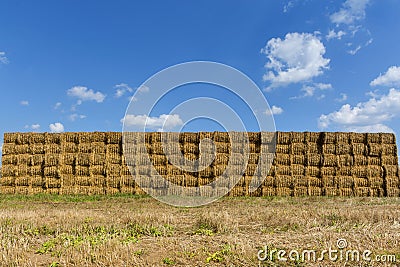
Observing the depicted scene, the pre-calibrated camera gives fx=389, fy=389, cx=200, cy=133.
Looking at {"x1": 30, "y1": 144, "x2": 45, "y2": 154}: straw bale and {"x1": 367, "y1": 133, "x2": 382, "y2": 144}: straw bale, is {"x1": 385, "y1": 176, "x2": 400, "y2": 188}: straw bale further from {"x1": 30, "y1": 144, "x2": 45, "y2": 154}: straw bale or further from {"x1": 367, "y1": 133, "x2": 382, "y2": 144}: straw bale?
{"x1": 30, "y1": 144, "x2": 45, "y2": 154}: straw bale

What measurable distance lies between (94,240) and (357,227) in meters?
5.49

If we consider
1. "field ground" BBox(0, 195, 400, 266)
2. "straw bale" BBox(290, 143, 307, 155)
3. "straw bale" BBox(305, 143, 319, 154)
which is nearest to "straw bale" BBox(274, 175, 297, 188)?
"straw bale" BBox(290, 143, 307, 155)

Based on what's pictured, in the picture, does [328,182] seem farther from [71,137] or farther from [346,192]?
[71,137]

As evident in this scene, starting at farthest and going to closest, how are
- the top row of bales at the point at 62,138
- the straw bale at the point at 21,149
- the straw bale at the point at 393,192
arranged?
the straw bale at the point at 21,149 < the top row of bales at the point at 62,138 < the straw bale at the point at 393,192

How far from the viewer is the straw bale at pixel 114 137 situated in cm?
1909

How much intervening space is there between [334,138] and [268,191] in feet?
13.4

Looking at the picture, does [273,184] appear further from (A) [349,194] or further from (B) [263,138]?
(A) [349,194]

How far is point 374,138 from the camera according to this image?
740 inches

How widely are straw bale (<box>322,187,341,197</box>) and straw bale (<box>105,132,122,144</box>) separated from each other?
33.3 ft

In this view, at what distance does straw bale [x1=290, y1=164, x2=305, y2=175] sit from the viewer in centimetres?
1881

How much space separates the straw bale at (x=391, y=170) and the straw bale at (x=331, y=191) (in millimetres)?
2531

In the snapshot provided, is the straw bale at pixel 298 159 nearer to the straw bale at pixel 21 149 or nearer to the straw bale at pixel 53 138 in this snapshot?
the straw bale at pixel 53 138

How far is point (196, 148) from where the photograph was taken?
1872cm

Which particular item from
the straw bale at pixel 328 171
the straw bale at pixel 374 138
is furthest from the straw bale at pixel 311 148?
the straw bale at pixel 374 138
